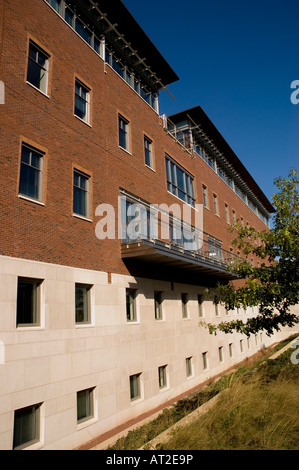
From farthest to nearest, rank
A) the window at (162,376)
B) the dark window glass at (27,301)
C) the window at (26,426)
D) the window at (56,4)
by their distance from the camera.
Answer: the window at (162,376)
the window at (56,4)
the dark window glass at (27,301)
the window at (26,426)

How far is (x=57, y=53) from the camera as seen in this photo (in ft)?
43.1

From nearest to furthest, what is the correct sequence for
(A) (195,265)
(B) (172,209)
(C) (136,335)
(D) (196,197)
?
(C) (136,335) < (A) (195,265) < (B) (172,209) < (D) (196,197)

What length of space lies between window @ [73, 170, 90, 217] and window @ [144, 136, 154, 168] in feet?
19.9

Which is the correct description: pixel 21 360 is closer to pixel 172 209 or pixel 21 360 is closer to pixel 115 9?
pixel 172 209

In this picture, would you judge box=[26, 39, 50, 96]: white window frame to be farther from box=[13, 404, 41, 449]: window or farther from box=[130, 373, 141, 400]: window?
box=[130, 373, 141, 400]: window

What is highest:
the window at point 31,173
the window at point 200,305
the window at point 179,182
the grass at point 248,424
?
the window at point 179,182

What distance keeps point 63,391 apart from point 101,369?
2.02 meters

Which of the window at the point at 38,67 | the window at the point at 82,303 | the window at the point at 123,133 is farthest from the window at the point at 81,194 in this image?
the window at the point at 123,133

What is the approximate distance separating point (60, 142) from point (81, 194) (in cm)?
207

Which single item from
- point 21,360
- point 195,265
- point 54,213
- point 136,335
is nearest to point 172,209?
point 195,265

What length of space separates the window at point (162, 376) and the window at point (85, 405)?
5155 millimetres

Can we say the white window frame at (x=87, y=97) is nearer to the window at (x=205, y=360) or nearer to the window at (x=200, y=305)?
the window at (x=200, y=305)

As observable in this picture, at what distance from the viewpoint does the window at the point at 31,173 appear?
1064 centimetres

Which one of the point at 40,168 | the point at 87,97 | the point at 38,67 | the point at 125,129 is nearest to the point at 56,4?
the point at 87,97
